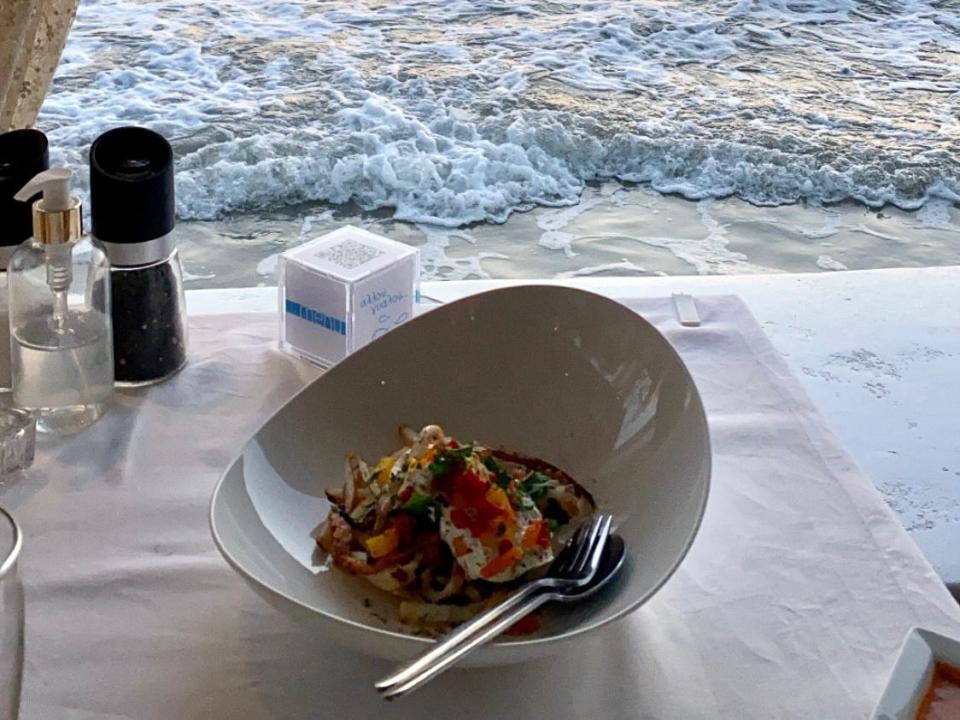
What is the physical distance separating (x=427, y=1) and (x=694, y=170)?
1.63 m

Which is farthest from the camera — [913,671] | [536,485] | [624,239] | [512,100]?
[512,100]

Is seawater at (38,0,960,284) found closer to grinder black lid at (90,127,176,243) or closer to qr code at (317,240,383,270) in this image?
qr code at (317,240,383,270)

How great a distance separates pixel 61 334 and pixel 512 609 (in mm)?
370

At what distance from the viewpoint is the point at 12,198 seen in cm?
74

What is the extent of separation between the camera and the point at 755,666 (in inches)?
22.4

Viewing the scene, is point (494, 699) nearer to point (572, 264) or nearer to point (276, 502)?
point (276, 502)

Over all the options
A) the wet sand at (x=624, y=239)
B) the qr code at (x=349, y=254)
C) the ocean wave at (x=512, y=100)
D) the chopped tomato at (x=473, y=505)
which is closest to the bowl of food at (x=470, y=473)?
the chopped tomato at (x=473, y=505)

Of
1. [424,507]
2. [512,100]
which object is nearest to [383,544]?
[424,507]

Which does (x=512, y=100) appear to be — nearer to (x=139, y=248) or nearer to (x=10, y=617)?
(x=139, y=248)

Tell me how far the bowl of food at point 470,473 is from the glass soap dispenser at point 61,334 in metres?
0.14

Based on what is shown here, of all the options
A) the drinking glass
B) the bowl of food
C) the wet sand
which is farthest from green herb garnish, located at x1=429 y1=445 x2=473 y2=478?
the wet sand

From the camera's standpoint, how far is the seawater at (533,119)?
2.66 metres

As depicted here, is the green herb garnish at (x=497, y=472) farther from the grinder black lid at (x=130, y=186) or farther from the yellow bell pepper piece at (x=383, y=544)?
the grinder black lid at (x=130, y=186)

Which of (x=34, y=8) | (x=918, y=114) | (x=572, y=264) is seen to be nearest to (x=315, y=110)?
(x=572, y=264)
